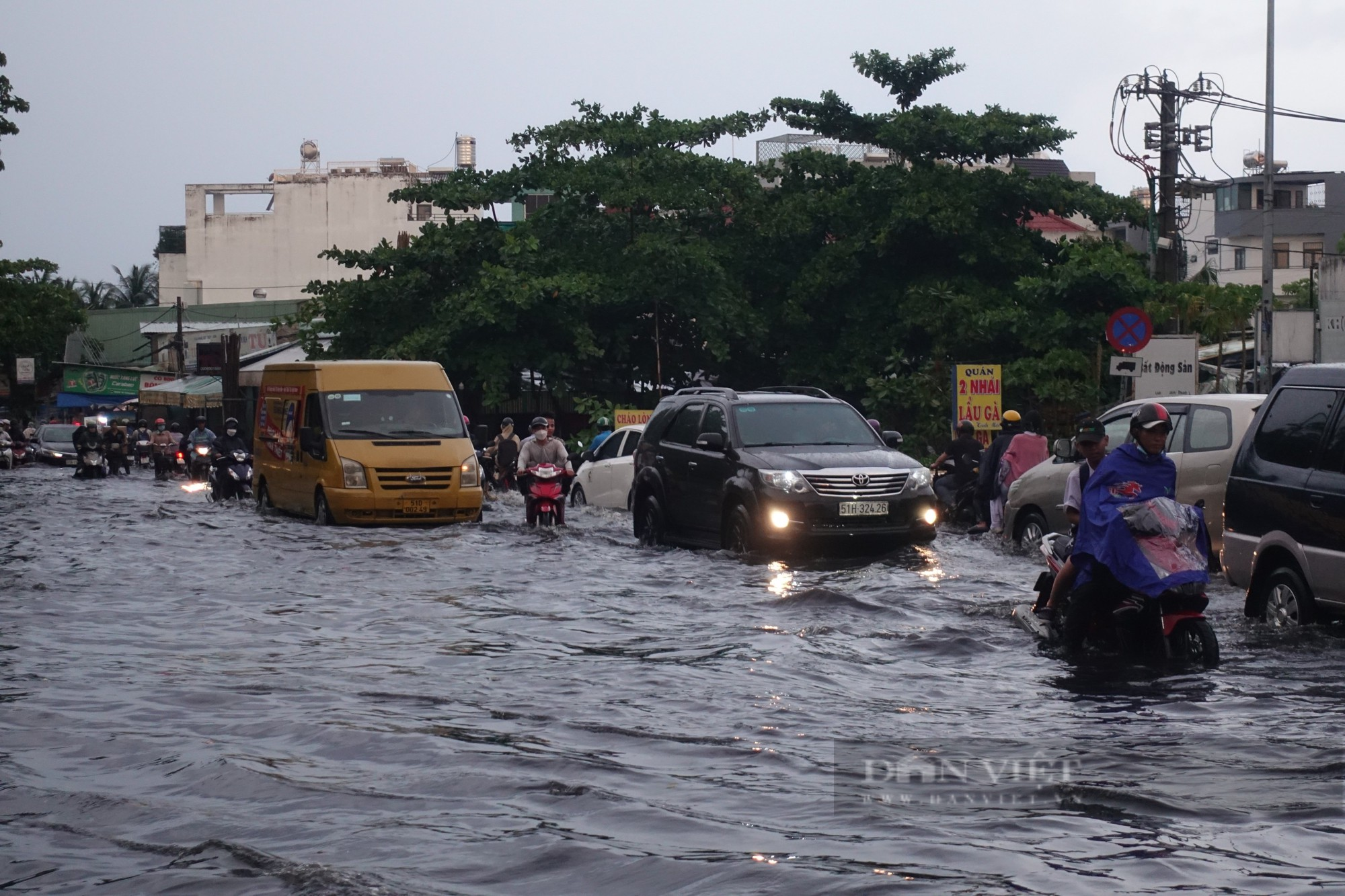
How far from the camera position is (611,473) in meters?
24.7

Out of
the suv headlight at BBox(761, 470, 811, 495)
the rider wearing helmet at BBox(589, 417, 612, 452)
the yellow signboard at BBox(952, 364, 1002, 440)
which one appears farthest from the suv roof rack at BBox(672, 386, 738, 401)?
the rider wearing helmet at BBox(589, 417, 612, 452)

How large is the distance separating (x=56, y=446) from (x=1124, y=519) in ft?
150

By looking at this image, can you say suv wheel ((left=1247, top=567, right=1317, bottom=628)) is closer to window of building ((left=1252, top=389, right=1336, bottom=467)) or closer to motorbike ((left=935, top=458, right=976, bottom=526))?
window of building ((left=1252, top=389, right=1336, bottom=467))

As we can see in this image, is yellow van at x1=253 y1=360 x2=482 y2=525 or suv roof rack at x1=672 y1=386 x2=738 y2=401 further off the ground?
suv roof rack at x1=672 y1=386 x2=738 y2=401

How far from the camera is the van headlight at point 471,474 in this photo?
65.3 ft

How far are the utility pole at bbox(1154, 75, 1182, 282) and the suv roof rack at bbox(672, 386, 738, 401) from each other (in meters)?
12.5

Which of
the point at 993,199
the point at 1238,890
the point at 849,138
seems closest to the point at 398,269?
the point at 849,138

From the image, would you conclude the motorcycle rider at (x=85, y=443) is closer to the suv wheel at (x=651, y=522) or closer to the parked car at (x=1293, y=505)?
the suv wheel at (x=651, y=522)

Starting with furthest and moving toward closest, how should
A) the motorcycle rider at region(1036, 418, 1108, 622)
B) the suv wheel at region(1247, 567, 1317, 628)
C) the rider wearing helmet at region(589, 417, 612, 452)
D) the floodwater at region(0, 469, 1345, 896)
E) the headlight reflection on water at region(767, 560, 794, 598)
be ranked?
the rider wearing helmet at region(589, 417, 612, 452)
the headlight reflection on water at region(767, 560, 794, 598)
the suv wheel at region(1247, 567, 1317, 628)
the motorcycle rider at region(1036, 418, 1108, 622)
the floodwater at region(0, 469, 1345, 896)

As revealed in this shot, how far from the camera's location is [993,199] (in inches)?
1293

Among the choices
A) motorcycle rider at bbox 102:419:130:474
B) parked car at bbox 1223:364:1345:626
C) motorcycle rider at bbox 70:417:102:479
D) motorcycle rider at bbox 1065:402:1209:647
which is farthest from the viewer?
motorcycle rider at bbox 102:419:130:474

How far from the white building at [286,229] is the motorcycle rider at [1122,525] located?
62.0 meters

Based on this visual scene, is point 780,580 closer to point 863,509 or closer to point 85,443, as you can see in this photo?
point 863,509

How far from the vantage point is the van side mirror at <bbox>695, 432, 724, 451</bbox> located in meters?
15.8
